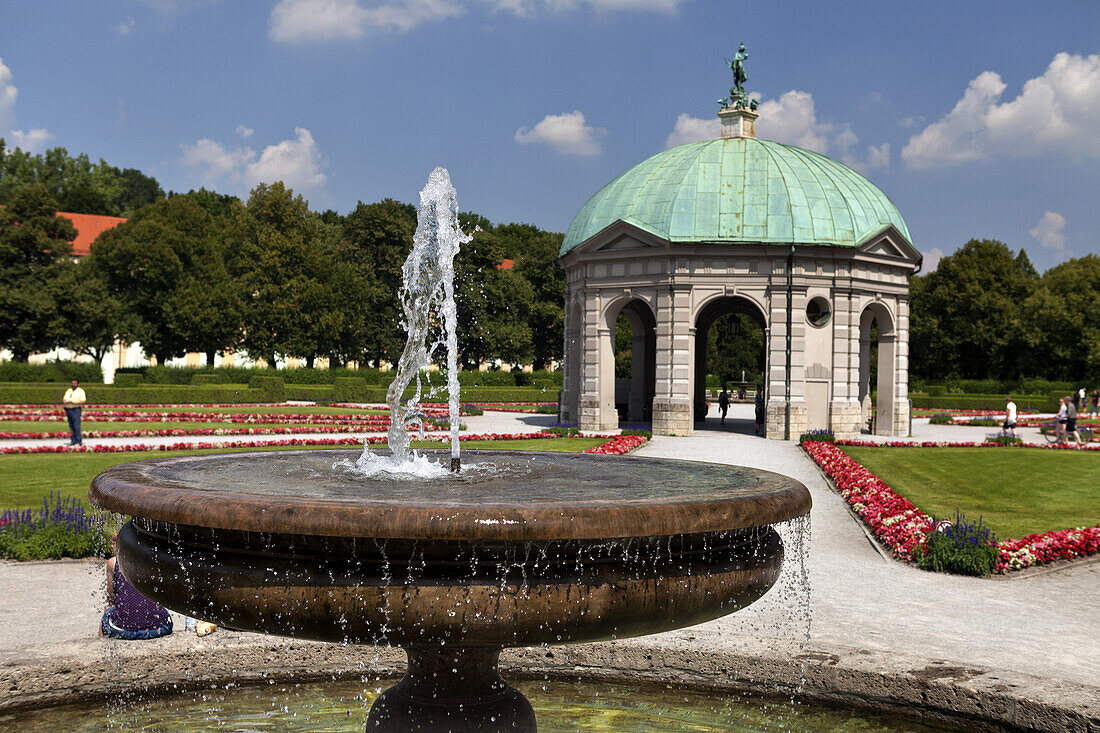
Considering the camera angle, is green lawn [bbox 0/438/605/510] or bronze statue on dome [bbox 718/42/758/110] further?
bronze statue on dome [bbox 718/42/758/110]

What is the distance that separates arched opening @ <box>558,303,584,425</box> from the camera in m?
33.0

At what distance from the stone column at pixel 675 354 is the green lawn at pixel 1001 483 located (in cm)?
565

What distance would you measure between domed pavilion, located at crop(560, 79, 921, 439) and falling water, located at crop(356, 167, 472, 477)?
73.1 feet

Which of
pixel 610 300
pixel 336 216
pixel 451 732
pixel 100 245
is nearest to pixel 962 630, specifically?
pixel 451 732

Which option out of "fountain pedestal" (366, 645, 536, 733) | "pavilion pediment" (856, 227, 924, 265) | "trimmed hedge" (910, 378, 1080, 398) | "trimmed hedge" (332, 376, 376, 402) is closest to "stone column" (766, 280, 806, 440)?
"pavilion pediment" (856, 227, 924, 265)

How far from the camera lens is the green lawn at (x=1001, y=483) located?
52.9 feet

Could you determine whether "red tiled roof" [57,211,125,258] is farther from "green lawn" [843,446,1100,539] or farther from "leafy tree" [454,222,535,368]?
"green lawn" [843,446,1100,539]

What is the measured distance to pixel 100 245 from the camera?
64250 millimetres

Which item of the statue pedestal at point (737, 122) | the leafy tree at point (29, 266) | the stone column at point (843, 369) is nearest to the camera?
the stone column at point (843, 369)

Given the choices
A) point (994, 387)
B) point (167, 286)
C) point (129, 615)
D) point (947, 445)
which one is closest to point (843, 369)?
point (947, 445)

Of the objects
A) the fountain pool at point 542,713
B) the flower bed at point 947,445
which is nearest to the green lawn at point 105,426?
the flower bed at point 947,445

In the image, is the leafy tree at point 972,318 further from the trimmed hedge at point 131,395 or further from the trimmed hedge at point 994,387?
the trimmed hedge at point 131,395

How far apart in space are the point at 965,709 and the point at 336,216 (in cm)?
9578

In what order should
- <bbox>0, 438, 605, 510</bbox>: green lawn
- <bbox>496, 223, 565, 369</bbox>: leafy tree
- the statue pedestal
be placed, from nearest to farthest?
1. <bbox>0, 438, 605, 510</bbox>: green lawn
2. the statue pedestal
3. <bbox>496, 223, 565, 369</bbox>: leafy tree
